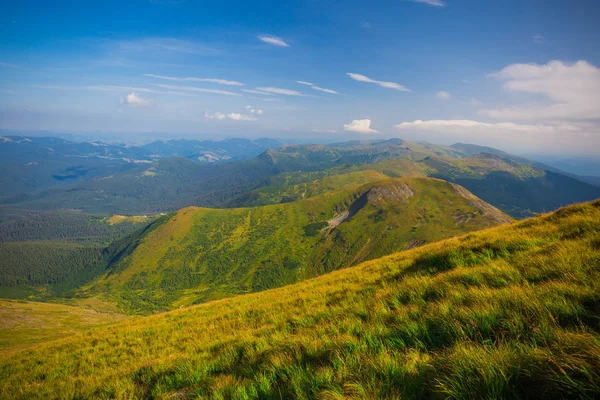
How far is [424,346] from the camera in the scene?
13.5ft

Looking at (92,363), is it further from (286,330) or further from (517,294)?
(517,294)

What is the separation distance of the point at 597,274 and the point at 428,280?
3.53 meters

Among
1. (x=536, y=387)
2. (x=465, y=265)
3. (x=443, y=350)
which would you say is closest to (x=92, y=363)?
(x=443, y=350)

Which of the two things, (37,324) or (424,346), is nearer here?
(424,346)

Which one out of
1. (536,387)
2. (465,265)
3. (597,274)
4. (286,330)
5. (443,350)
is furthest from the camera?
(465,265)

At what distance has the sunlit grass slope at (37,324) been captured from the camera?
95.8 m

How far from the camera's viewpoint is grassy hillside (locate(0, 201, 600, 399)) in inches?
107

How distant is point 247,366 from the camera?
17.3 feet

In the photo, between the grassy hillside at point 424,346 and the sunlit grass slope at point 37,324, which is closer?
the grassy hillside at point 424,346

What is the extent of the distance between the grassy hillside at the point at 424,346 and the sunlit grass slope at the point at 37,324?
113470mm

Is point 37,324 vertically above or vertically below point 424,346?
below

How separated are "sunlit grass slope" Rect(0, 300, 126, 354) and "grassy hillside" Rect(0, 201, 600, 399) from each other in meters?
113

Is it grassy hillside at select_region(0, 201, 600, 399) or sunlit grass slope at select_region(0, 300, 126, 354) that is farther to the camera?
sunlit grass slope at select_region(0, 300, 126, 354)

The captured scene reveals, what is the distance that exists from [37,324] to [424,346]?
175425mm
